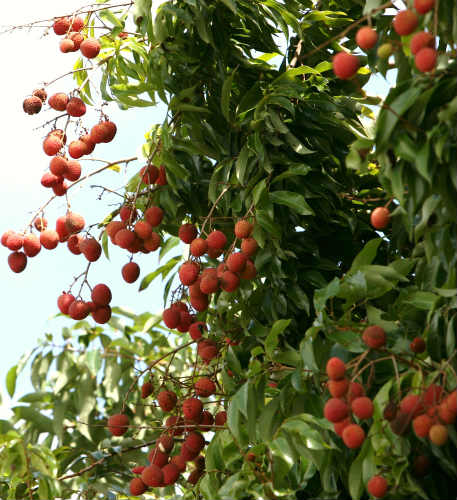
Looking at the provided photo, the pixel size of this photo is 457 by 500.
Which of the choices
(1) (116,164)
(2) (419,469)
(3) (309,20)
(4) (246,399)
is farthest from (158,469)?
(3) (309,20)

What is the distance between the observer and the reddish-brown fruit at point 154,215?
2711 mm

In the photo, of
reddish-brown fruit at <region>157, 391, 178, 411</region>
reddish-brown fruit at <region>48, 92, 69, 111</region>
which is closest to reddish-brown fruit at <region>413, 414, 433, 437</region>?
reddish-brown fruit at <region>157, 391, 178, 411</region>

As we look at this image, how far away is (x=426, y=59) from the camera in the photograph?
1.79 metres

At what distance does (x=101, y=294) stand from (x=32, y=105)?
0.70 metres

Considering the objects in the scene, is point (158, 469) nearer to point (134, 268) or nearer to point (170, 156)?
point (134, 268)

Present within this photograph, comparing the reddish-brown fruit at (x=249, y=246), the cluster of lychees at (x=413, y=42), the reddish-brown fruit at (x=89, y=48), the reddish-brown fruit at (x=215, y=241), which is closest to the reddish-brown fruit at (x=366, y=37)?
the cluster of lychees at (x=413, y=42)

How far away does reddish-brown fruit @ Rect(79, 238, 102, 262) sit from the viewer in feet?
9.11

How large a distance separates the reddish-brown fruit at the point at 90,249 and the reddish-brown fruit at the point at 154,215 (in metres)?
0.20

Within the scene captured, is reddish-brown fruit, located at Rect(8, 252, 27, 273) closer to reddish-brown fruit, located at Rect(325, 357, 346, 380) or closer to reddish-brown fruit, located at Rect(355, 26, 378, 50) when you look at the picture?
reddish-brown fruit, located at Rect(325, 357, 346, 380)

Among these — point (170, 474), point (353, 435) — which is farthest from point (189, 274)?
point (353, 435)

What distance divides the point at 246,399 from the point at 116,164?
1235 mm

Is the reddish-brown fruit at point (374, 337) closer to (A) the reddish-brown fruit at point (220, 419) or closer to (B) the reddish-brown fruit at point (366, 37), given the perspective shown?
(B) the reddish-brown fruit at point (366, 37)

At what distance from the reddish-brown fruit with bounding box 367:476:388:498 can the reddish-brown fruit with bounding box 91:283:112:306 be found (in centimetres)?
120

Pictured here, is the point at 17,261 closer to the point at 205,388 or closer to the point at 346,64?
the point at 205,388
